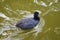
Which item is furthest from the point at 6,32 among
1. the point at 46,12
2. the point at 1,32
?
the point at 46,12

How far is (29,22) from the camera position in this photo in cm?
281

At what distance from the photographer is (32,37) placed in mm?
2662

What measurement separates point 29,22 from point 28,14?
0.38 metres

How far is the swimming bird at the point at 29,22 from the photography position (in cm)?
277

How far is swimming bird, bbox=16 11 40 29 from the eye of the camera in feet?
9.07

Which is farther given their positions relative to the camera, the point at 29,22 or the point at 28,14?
the point at 28,14

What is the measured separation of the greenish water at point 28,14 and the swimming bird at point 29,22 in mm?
60

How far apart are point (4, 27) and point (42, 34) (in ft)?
2.00

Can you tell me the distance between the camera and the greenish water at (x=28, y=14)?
2682 mm

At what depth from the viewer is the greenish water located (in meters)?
2.68

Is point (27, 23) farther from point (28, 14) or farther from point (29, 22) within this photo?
point (28, 14)

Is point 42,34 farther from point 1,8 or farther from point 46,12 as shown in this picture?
point 1,8

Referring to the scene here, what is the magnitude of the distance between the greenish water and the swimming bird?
0.20 ft

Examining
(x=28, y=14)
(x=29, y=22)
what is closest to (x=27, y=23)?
(x=29, y=22)
